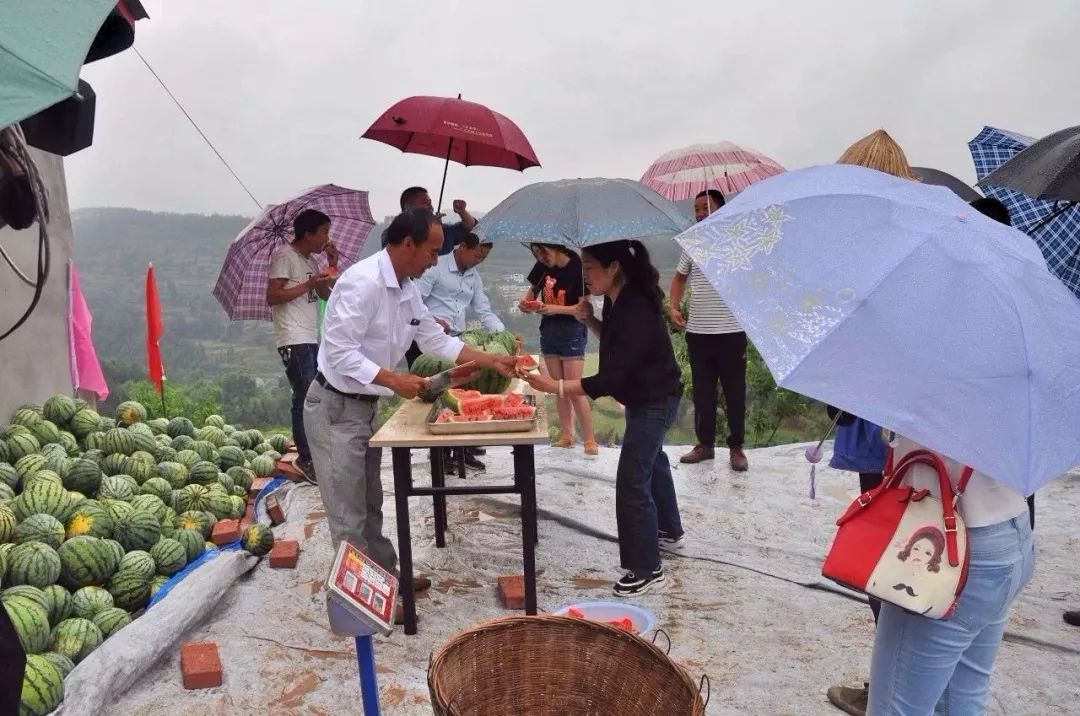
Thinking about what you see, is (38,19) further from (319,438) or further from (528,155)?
(528,155)

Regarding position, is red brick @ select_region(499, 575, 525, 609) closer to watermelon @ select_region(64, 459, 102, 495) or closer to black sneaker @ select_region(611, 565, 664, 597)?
black sneaker @ select_region(611, 565, 664, 597)

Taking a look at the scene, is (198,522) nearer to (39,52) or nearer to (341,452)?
(341,452)

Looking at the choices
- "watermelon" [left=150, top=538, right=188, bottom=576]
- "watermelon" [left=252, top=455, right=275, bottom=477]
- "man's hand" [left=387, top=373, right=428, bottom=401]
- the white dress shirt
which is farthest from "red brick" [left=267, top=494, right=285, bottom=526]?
"man's hand" [left=387, top=373, right=428, bottom=401]

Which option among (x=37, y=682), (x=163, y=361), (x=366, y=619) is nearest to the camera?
(x=366, y=619)

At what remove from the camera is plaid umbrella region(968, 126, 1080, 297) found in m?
4.12

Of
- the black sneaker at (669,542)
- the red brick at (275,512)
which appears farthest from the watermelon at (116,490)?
the black sneaker at (669,542)

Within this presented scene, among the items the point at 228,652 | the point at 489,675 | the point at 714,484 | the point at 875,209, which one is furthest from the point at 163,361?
the point at 875,209

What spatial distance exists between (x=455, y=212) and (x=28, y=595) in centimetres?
420

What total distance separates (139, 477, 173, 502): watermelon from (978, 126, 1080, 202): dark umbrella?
4.92 meters

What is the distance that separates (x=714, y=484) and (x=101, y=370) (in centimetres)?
521

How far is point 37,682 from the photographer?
10.5ft

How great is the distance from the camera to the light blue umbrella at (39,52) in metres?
1.60

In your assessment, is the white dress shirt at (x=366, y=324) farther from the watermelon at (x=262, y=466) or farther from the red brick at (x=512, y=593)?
the watermelon at (x=262, y=466)

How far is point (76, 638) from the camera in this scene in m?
3.69
